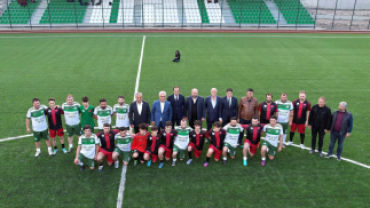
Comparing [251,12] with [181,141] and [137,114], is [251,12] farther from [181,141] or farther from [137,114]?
[181,141]

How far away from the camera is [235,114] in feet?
25.1

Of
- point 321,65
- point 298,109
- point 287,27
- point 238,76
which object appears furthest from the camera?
point 287,27

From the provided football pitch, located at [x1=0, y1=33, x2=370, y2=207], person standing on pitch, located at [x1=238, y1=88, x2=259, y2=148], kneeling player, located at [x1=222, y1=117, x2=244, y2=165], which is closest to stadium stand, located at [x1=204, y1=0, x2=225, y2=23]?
football pitch, located at [x1=0, y1=33, x2=370, y2=207]

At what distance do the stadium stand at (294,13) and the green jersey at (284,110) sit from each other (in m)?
24.6

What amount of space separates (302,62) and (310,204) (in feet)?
39.1

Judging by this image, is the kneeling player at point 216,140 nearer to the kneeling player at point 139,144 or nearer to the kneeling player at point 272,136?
the kneeling player at point 272,136

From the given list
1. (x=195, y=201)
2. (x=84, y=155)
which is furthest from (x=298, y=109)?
(x=84, y=155)

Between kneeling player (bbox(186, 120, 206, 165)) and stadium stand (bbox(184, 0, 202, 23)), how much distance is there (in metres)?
25.5

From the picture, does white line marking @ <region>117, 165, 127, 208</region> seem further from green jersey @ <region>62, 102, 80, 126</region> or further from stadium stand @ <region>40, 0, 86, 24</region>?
stadium stand @ <region>40, 0, 86, 24</region>

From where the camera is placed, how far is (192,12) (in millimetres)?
32156

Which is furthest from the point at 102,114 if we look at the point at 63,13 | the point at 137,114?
the point at 63,13

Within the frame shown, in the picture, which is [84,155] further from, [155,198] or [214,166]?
[214,166]

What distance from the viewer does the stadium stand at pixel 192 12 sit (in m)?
30.8

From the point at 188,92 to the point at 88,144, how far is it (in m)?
6.00
